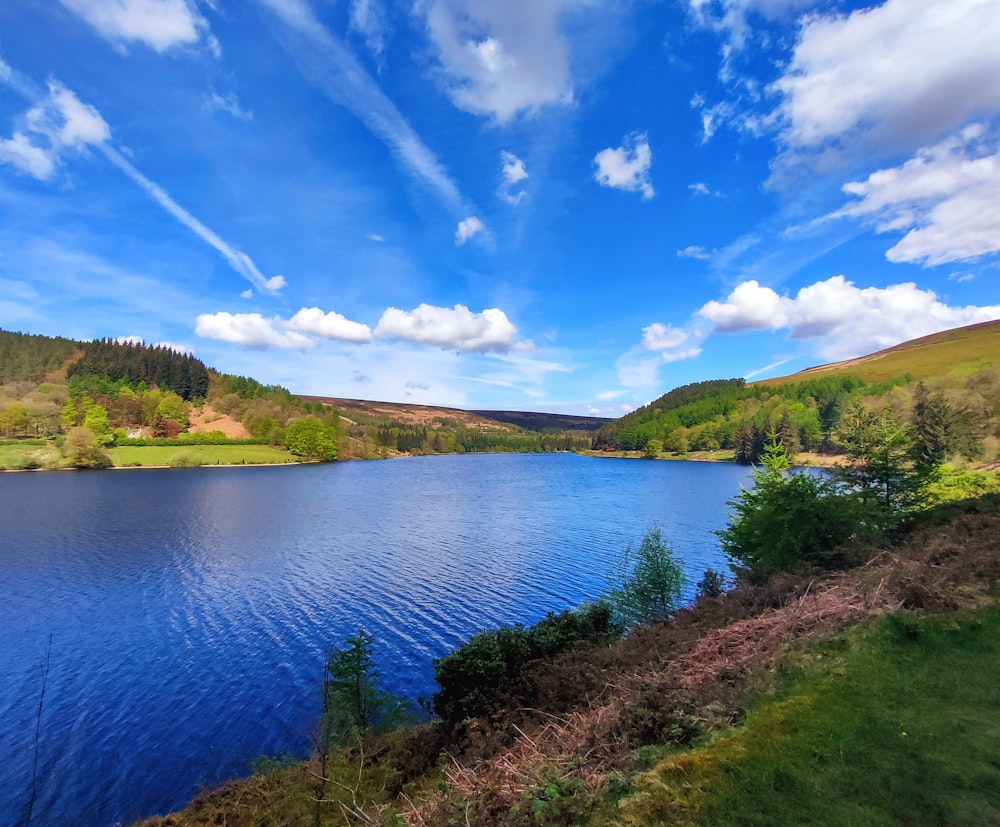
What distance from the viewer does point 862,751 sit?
6.12 m

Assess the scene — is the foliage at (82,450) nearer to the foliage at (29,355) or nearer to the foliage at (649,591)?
the foliage at (29,355)

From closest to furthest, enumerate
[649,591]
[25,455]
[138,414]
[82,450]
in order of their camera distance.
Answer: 1. [649,591]
2. [25,455]
3. [82,450]
4. [138,414]

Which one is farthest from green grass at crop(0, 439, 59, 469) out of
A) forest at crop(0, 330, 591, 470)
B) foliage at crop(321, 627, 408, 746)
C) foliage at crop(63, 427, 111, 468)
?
foliage at crop(321, 627, 408, 746)

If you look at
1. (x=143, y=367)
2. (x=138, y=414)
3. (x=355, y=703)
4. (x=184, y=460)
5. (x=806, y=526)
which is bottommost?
(x=355, y=703)

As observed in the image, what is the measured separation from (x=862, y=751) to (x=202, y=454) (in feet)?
485

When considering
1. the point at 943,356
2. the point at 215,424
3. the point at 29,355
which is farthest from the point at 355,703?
the point at 943,356

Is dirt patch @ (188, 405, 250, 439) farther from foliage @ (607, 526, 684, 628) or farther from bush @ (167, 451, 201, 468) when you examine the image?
foliage @ (607, 526, 684, 628)

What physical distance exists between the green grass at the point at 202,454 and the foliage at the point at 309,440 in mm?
3398

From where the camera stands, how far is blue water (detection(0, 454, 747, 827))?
16.3m

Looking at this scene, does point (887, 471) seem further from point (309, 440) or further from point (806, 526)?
point (309, 440)

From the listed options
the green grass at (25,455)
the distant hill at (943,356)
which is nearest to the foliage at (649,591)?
the green grass at (25,455)

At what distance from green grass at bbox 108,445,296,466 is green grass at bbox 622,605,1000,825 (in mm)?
140241

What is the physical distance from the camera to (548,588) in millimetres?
32406

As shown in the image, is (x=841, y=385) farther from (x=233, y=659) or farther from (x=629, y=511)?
(x=233, y=659)
